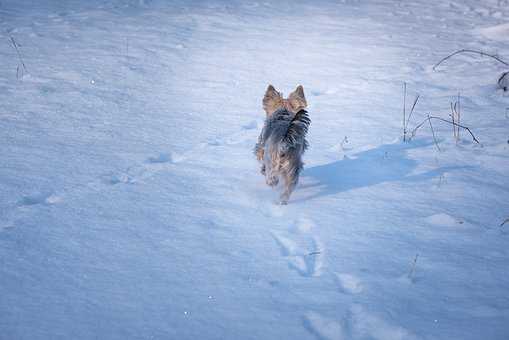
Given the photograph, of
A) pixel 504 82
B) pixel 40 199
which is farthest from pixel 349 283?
pixel 504 82

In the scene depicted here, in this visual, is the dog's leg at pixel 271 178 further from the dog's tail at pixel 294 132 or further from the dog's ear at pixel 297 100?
the dog's ear at pixel 297 100

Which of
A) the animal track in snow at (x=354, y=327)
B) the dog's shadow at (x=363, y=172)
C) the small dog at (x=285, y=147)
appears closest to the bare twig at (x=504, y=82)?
the dog's shadow at (x=363, y=172)

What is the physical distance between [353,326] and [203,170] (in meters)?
2.42

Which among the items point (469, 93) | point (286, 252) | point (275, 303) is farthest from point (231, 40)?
point (275, 303)

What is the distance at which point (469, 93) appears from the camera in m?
6.28

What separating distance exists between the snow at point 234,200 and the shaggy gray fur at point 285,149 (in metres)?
0.26

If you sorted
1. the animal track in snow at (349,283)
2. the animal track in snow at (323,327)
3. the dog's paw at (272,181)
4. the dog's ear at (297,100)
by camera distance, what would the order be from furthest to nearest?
the dog's ear at (297,100) < the dog's paw at (272,181) < the animal track in snow at (349,283) < the animal track in snow at (323,327)

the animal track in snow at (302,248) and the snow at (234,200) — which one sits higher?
the snow at (234,200)

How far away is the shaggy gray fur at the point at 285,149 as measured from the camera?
343cm

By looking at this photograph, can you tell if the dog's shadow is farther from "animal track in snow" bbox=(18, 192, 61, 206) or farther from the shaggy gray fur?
"animal track in snow" bbox=(18, 192, 61, 206)

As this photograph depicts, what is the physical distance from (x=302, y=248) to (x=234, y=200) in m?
0.94

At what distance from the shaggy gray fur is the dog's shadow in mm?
321

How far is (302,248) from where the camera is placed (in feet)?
9.98

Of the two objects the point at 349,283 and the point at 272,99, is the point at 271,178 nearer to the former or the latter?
the point at 272,99
